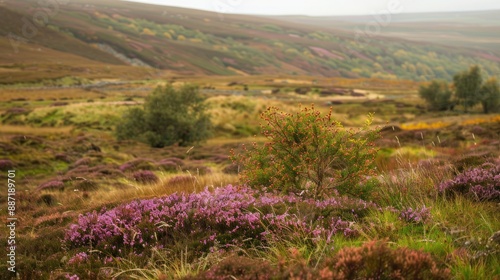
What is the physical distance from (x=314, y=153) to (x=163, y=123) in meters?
36.7

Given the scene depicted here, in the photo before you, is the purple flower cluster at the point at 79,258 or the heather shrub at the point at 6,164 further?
the heather shrub at the point at 6,164

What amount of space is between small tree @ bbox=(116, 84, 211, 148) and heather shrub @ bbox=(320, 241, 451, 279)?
38.1 m

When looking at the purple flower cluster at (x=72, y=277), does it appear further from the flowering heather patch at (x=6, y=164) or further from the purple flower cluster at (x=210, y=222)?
the flowering heather patch at (x=6, y=164)

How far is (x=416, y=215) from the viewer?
563 cm

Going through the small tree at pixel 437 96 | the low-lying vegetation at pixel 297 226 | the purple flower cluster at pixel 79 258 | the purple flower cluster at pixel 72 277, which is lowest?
the small tree at pixel 437 96

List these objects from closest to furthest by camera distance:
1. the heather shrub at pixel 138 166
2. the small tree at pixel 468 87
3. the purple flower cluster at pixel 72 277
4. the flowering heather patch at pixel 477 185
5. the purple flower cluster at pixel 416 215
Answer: the purple flower cluster at pixel 72 277
the purple flower cluster at pixel 416 215
the flowering heather patch at pixel 477 185
the heather shrub at pixel 138 166
the small tree at pixel 468 87

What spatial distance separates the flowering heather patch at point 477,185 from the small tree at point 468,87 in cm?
7297

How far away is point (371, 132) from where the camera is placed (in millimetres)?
7152

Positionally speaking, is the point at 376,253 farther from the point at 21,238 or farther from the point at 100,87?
the point at 100,87

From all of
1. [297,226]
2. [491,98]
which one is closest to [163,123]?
[297,226]

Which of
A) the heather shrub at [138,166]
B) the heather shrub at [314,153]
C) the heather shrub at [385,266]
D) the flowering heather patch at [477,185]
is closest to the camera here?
the heather shrub at [385,266]

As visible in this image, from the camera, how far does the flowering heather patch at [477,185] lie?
662cm

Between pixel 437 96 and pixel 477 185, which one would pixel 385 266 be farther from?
pixel 437 96

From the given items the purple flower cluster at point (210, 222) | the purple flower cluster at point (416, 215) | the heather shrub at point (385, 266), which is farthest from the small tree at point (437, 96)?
the heather shrub at point (385, 266)
